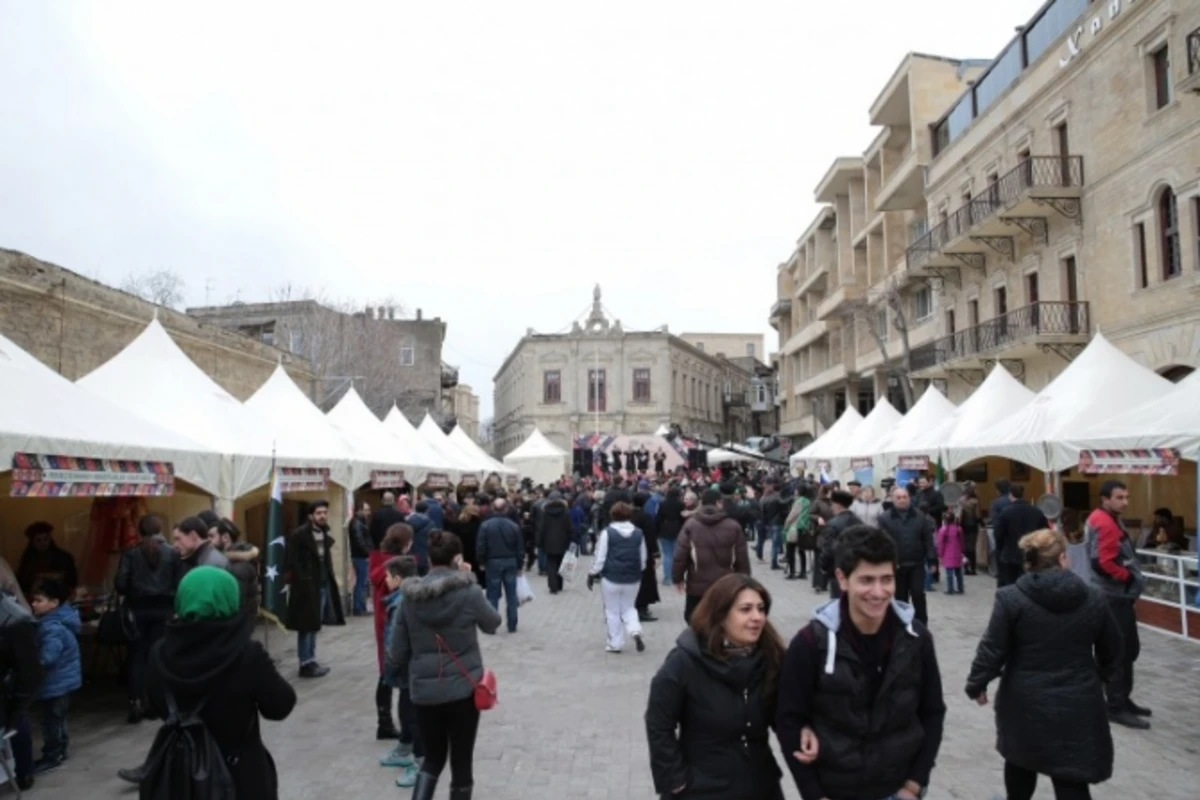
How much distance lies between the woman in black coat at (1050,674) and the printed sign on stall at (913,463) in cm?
1363

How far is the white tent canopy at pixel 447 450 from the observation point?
2281 cm

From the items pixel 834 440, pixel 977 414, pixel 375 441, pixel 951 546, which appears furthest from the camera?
pixel 834 440

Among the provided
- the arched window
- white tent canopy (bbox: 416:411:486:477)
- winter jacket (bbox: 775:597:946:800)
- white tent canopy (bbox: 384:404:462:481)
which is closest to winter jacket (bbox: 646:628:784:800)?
winter jacket (bbox: 775:597:946:800)

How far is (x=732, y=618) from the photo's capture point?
10.9 feet

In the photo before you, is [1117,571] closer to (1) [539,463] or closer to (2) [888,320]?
(1) [539,463]

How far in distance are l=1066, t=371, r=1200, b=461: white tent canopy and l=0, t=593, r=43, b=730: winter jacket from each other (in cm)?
1047

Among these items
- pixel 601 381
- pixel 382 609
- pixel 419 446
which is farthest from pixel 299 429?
pixel 601 381

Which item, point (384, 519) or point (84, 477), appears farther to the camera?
point (384, 519)

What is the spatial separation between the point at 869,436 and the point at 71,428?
1979 centimetres

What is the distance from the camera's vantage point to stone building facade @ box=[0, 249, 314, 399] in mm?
11641

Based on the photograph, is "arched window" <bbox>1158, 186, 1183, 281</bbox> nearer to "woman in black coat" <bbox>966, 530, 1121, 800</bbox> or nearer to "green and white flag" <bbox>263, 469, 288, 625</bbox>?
"woman in black coat" <bbox>966, 530, 1121, 800</bbox>

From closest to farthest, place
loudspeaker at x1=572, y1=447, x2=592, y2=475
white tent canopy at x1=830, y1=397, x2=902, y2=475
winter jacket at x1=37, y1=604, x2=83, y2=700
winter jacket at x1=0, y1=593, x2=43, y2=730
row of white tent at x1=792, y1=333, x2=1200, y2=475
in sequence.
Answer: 1. winter jacket at x1=0, y1=593, x2=43, y2=730
2. winter jacket at x1=37, y1=604, x2=83, y2=700
3. row of white tent at x1=792, y1=333, x2=1200, y2=475
4. white tent canopy at x1=830, y1=397, x2=902, y2=475
5. loudspeaker at x1=572, y1=447, x2=592, y2=475

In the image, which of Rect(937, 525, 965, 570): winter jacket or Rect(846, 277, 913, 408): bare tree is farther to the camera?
Rect(846, 277, 913, 408): bare tree

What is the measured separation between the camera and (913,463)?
59.9 feet
